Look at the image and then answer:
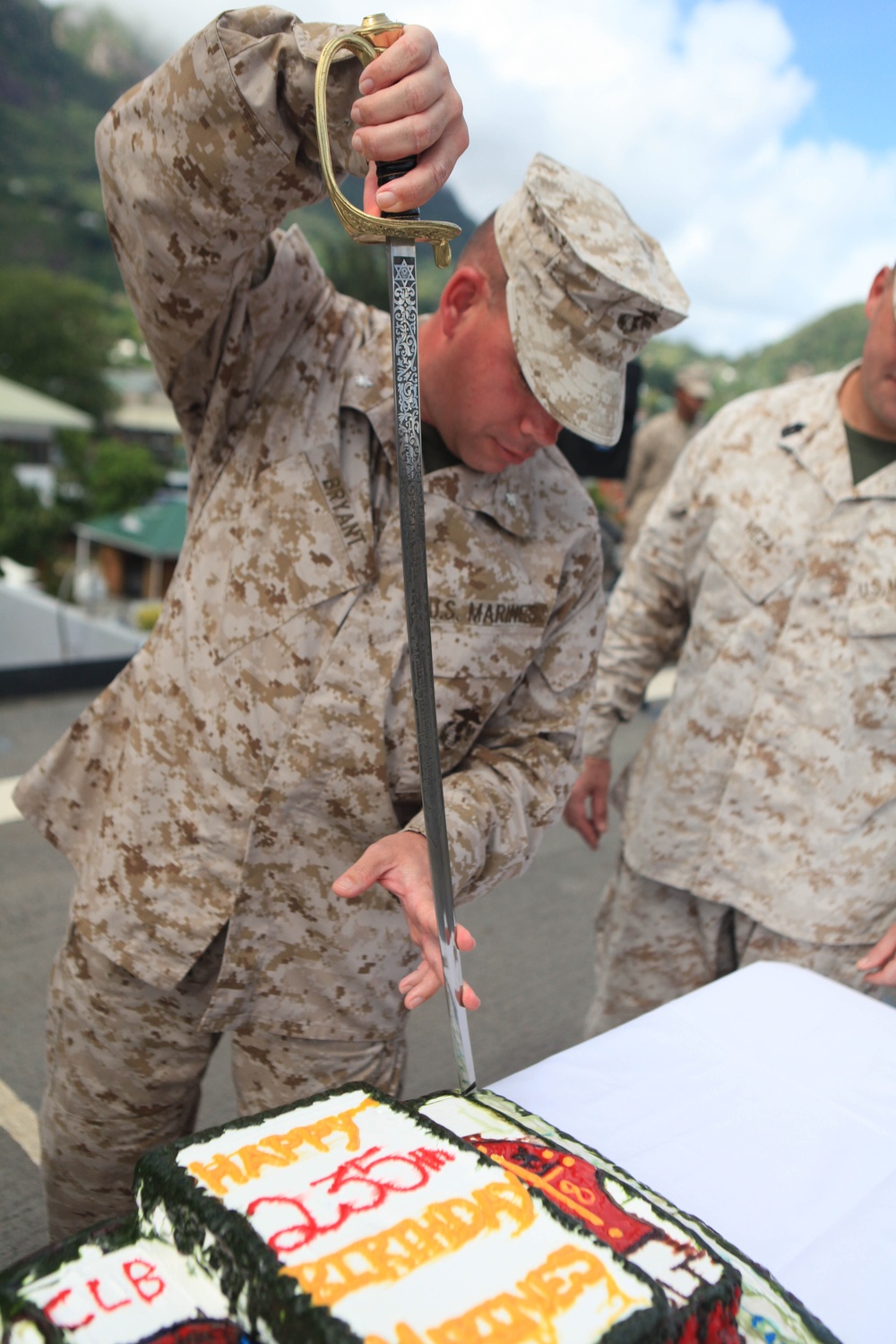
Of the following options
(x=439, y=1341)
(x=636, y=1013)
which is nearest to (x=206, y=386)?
(x=439, y=1341)

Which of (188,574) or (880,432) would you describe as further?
(880,432)

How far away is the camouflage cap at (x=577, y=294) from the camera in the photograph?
105cm

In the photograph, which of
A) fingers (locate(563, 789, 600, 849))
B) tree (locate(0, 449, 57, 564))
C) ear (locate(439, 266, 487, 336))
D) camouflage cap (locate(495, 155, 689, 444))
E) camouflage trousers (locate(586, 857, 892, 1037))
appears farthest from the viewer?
tree (locate(0, 449, 57, 564))

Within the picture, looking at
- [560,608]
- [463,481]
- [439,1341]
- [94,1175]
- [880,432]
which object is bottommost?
[94,1175]

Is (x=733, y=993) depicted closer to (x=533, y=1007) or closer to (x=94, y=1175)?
(x=94, y=1175)

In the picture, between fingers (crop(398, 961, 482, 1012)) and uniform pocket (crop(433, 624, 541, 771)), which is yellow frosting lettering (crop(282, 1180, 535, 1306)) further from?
uniform pocket (crop(433, 624, 541, 771))

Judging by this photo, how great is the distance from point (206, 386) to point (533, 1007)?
2127 millimetres

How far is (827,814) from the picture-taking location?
167cm

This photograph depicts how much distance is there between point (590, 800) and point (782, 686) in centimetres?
50

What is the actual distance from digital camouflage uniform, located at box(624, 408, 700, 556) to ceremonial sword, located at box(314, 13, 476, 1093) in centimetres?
530

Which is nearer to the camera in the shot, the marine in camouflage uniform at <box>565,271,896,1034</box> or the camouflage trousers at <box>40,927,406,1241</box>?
the camouflage trousers at <box>40,927,406,1241</box>

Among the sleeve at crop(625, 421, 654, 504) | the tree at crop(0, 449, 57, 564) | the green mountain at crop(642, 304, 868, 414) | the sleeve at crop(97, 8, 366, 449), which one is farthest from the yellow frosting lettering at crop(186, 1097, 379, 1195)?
the tree at crop(0, 449, 57, 564)

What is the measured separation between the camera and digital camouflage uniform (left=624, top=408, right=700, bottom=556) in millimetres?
6020

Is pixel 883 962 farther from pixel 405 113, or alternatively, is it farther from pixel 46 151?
pixel 46 151
